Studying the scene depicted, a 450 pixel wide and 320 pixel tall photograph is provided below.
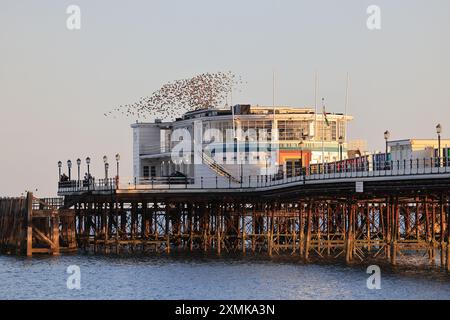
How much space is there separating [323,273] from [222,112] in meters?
37.6

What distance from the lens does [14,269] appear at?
9600 centimetres

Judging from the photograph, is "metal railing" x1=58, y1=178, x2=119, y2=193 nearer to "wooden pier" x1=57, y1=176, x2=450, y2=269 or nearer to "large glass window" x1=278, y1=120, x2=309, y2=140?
"wooden pier" x1=57, y1=176, x2=450, y2=269

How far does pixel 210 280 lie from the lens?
85938mm

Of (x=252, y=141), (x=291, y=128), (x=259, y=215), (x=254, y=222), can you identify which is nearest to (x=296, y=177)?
(x=259, y=215)

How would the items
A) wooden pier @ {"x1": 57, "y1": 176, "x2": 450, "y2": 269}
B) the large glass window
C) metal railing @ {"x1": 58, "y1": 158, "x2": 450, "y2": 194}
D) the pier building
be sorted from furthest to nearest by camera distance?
the large glass window, the pier building, wooden pier @ {"x1": 57, "y1": 176, "x2": 450, "y2": 269}, metal railing @ {"x1": 58, "y1": 158, "x2": 450, "y2": 194}

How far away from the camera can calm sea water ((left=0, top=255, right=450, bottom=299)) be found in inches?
3093

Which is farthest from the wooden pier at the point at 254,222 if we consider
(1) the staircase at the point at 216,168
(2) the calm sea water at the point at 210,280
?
(2) the calm sea water at the point at 210,280

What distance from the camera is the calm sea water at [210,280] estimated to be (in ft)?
258

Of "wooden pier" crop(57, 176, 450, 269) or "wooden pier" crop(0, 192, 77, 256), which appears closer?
"wooden pier" crop(57, 176, 450, 269)

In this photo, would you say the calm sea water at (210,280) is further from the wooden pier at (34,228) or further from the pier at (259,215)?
the wooden pier at (34,228)

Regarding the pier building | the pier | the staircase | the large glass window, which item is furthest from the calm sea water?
the large glass window

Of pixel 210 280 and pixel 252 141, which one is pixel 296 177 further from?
pixel 252 141
